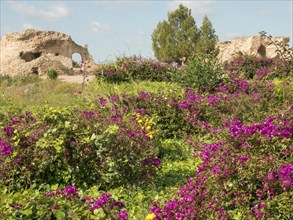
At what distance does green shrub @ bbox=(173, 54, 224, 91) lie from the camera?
36.9 ft

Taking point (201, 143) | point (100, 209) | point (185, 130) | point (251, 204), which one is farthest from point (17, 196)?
point (185, 130)

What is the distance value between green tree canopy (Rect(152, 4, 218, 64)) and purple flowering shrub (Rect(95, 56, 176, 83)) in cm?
1502

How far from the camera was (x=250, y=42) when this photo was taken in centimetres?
2294

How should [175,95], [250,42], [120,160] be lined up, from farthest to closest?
[250,42] → [175,95] → [120,160]

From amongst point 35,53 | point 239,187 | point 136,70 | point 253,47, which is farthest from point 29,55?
point 239,187

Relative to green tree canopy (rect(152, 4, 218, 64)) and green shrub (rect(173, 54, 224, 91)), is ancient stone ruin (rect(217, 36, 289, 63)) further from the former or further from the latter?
green shrub (rect(173, 54, 224, 91))

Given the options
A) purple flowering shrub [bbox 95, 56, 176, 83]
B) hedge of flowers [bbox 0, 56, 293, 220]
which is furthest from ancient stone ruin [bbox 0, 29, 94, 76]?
hedge of flowers [bbox 0, 56, 293, 220]

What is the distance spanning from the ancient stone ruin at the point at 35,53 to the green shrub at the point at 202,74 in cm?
1180

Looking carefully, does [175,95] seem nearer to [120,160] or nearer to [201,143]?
[201,143]

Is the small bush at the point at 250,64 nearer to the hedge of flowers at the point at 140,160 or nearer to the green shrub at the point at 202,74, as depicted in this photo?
the green shrub at the point at 202,74

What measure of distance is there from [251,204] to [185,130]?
396 centimetres

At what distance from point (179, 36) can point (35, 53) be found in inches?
481

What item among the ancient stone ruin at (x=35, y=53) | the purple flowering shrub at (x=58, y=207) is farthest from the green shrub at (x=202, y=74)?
the ancient stone ruin at (x=35, y=53)

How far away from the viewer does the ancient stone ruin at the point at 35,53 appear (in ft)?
74.9
